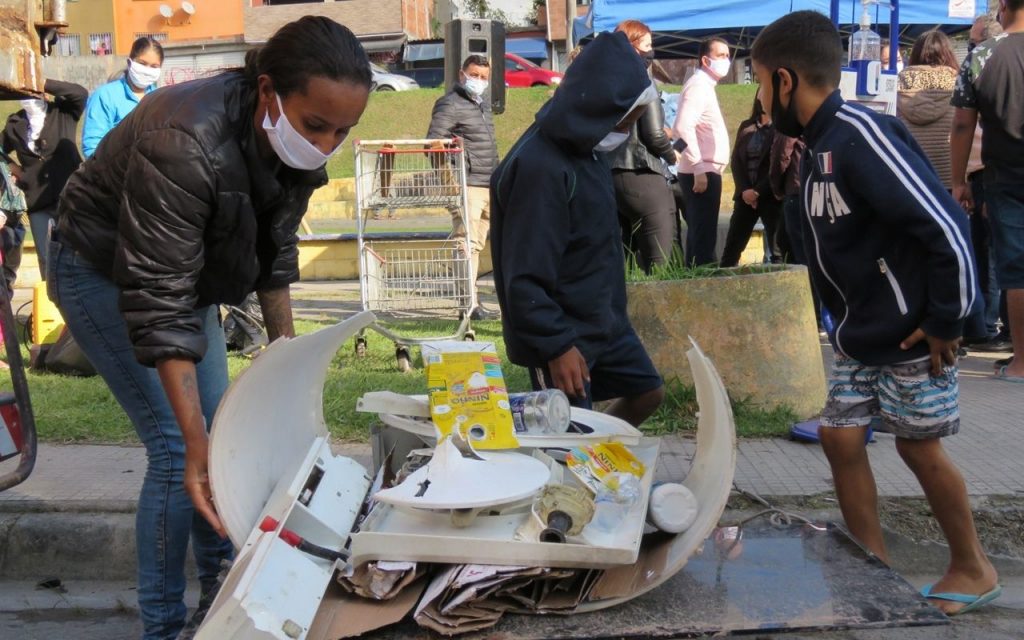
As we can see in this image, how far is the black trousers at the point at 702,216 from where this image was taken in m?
7.62

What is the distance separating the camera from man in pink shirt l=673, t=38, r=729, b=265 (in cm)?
752

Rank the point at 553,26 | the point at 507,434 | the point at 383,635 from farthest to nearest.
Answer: the point at 553,26, the point at 507,434, the point at 383,635

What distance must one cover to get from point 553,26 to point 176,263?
1431 inches

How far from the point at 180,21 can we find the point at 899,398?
40.2 metres

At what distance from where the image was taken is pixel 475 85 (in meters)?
8.96

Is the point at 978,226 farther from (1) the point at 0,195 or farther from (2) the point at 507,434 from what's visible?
(1) the point at 0,195

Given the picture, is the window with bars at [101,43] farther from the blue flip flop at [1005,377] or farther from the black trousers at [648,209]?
the blue flip flop at [1005,377]

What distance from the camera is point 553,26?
37.2 m

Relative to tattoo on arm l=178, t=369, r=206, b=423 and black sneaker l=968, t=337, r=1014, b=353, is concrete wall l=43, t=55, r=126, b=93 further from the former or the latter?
tattoo on arm l=178, t=369, r=206, b=423

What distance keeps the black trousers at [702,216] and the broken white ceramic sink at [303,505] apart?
4.86 m

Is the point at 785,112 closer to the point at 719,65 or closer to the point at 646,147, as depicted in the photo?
the point at 646,147

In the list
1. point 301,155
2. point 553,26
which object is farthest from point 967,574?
point 553,26

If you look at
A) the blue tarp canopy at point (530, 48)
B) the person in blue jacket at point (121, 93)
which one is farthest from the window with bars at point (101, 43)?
the person in blue jacket at point (121, 93)

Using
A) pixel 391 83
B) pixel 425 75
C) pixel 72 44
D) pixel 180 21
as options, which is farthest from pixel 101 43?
pixel 391 83
